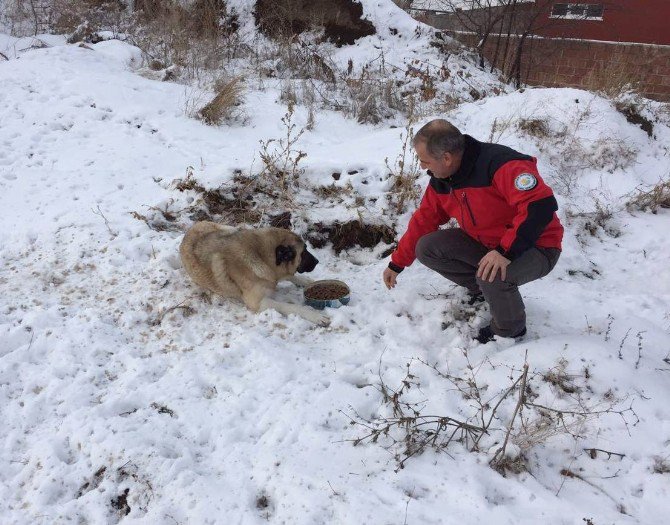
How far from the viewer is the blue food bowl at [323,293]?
3564mm

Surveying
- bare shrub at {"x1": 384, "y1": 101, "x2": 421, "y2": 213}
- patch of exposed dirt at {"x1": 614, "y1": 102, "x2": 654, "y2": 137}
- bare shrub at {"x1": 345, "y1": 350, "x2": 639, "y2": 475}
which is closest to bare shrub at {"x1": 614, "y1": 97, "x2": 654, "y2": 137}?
A: patch of exposed dirt at {"x1": 614, "y1": 102, "x2": 654, "y2": 137}

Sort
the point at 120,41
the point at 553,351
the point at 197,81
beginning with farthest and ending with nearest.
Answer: the point at 120,41 → the point at 197,81 → the point at 553,351

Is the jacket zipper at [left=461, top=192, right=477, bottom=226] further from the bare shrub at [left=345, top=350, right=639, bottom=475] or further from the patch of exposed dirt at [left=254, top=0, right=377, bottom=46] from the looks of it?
the patch of exposed dirt at [left=254, top=0, right=377, bottom=46]

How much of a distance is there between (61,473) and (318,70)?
7.95m

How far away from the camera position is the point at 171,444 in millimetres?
2416

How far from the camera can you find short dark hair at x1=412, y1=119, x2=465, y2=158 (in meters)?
2.60

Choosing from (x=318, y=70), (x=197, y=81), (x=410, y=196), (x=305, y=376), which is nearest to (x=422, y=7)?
(x=318, y=70)

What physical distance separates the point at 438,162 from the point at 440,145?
0.36ft

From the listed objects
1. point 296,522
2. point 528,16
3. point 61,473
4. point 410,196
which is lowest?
point 61,473

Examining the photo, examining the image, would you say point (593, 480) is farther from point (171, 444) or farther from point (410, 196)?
point (410, 196)

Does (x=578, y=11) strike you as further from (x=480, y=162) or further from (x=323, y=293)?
(x=323, y=293)

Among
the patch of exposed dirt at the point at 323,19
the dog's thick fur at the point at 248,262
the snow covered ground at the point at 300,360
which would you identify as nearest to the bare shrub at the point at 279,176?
the snow covered ground at the point at 300,360

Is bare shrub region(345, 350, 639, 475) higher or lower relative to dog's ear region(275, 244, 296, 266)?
lower

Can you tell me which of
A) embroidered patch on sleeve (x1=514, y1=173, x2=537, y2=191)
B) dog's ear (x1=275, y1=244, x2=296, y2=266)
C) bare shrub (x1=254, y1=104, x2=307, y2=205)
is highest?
embroidered patch on sleeve (x1=514, y1=173, x2=537, y2=191)
